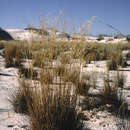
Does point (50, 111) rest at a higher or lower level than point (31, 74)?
lower

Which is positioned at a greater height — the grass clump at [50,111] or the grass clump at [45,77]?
the grass clump at [45,77]

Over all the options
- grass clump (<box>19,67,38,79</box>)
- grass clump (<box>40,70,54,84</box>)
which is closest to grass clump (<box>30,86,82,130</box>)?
grass clump (<box>40,70,54,84</box>)

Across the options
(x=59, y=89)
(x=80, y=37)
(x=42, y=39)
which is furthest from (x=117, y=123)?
(x=42, y=39)

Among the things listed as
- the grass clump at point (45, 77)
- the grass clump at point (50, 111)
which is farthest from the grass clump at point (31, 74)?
the grass clump at point (50, 111)

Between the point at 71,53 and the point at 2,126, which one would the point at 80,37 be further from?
the point at 2,126

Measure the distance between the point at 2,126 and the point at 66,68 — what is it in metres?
0.75

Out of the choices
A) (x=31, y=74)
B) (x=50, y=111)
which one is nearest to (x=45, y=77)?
(x=31, y=74)

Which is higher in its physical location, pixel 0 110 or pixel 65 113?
pixel 65 113

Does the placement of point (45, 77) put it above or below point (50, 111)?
above

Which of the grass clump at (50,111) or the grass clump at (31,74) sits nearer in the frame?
the grass clump at (50,111)

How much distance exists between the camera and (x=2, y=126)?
1.59 meters

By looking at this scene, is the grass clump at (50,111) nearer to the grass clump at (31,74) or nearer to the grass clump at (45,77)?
the grass clump at (45,77)

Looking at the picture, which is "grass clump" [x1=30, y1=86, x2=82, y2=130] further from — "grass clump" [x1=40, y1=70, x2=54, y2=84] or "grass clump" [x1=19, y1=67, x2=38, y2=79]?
"grass clump" [x1=19, y1=67, x2=38, y2=79]

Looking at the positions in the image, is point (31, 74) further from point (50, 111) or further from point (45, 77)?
point (50, 111)
